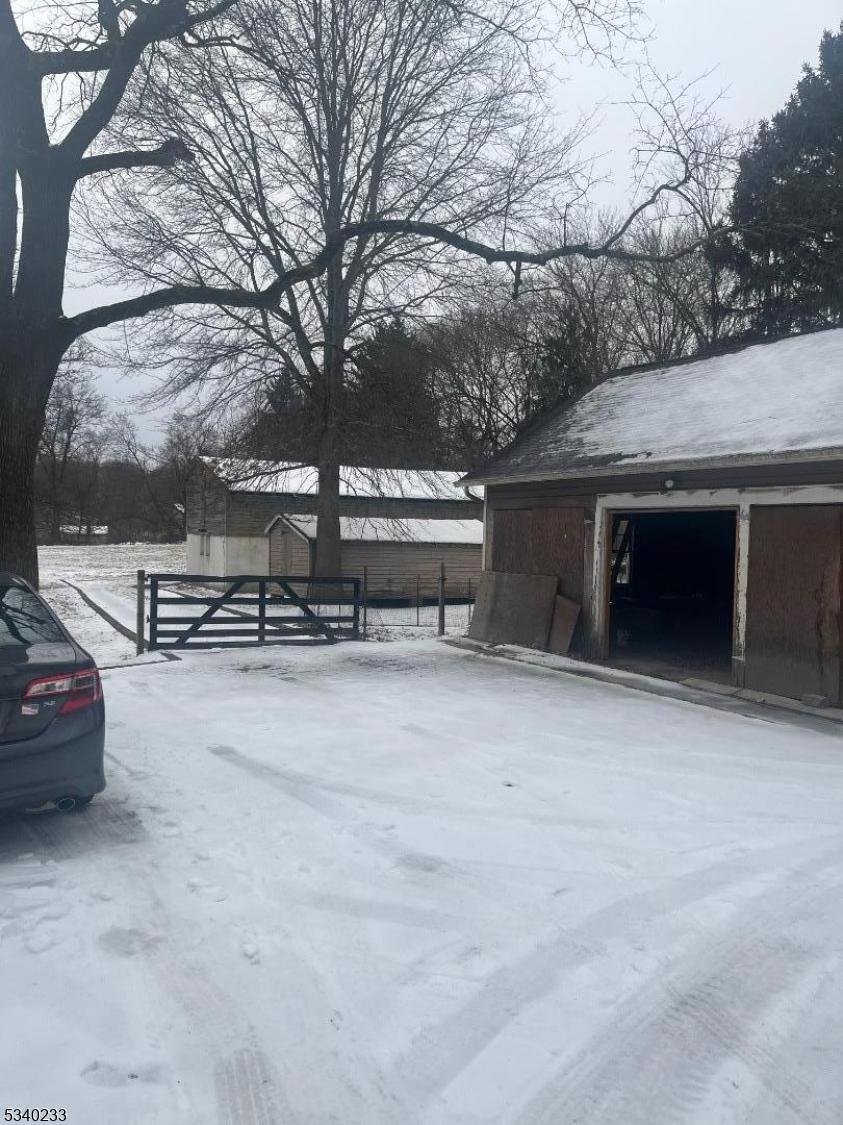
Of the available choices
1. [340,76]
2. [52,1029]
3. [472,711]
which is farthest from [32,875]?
[340,76]

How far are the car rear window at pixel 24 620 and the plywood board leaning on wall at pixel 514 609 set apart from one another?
8866mm

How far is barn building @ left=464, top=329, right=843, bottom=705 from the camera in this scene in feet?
31.2

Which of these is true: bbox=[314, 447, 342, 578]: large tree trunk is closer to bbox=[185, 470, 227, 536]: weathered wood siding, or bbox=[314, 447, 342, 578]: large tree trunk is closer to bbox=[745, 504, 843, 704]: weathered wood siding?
bbox=[185, 470, 227, 536]: weathered wood siding

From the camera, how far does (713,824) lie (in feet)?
18.1

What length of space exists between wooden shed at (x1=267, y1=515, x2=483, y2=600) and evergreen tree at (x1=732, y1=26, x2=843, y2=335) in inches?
477

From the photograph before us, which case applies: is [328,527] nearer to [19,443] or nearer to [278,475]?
[278,475]

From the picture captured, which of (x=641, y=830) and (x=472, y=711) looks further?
(x=472, y=711)

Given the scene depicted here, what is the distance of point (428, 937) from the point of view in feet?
12.8

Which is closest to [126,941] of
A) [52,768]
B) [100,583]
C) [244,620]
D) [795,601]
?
[52,768]

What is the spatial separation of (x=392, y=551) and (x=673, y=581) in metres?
11.7

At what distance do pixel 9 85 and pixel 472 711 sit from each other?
8446 millimetres

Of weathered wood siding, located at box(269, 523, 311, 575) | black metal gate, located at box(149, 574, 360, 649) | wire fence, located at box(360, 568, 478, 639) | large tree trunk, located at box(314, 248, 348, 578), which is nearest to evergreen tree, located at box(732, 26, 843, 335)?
large tree trunk, located at box(314, 248, 348, 578)

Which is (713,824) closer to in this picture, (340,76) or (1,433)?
(1,433)

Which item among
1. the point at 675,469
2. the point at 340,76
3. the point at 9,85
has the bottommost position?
the point at 675,469
